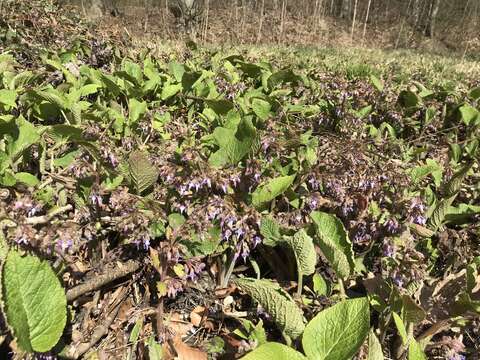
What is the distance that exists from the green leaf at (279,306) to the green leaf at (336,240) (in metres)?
0.26

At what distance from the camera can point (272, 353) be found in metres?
1.44

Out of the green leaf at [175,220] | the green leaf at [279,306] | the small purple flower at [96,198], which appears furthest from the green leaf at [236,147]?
the green leaf at [279,306]

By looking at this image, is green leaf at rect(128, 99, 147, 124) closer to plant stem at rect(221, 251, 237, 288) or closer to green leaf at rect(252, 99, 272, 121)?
green leaf at rect(252, 99, 272, 121)

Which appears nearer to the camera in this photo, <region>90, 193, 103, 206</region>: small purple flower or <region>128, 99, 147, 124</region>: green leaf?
<region>90, 193, 103, 206</region>: small purple flower

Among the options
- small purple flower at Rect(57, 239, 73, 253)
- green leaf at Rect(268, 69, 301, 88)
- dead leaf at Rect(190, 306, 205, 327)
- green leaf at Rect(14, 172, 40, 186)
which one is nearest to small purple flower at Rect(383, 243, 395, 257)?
dead leaf at Rect(190, 306, 205, 327)

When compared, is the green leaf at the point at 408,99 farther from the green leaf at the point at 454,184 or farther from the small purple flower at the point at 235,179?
the small purple flower at the point at 235,179

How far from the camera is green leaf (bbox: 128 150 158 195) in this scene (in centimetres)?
201

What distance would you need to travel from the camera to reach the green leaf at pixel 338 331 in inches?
59.6

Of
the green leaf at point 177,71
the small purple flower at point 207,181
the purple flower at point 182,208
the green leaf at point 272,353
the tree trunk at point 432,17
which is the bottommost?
the tree trunk at point 432,17

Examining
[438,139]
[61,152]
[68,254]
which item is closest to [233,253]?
[68,254]

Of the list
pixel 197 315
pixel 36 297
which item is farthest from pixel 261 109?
pixel 36 297

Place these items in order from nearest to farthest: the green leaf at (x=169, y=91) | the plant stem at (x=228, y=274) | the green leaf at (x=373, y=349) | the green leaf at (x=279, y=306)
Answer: the green leaf at (x=373, y=349), the green leaf at (x=279, y=306), the plant stem at (x=228, y=274), the green leaf at (x=169, y=91)

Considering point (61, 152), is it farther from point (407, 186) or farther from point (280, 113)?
point (407, 186)

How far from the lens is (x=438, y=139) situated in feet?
11.3
